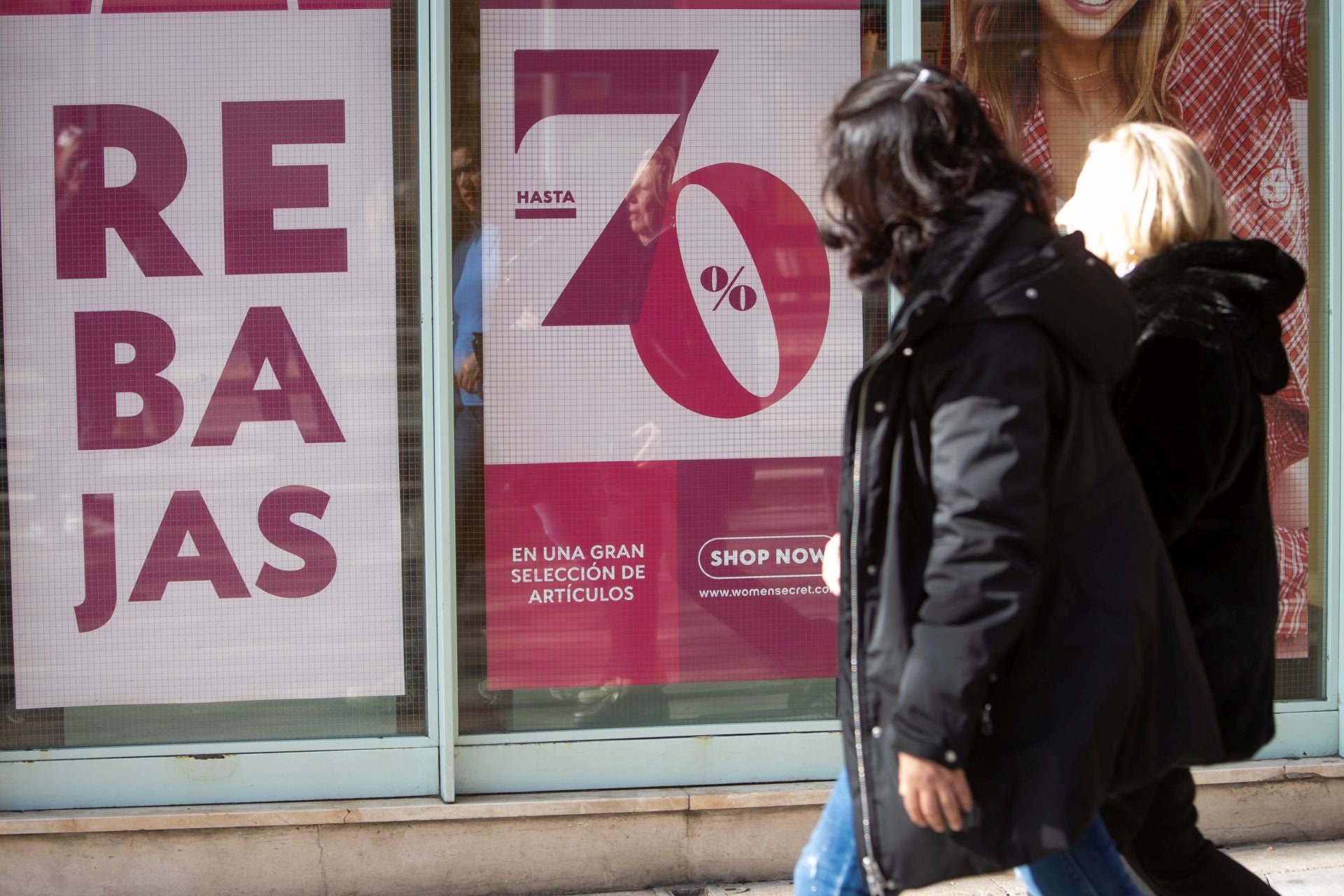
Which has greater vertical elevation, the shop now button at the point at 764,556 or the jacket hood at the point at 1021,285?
the jacket hood at the point at 1021,285

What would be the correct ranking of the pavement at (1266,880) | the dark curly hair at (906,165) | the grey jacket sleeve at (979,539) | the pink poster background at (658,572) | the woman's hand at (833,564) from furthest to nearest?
the pink poster background at (658,572), the pavement at (1266,880), the woman's hand at (833,564), the dark curly hair at (906,165), the grey jacket sleeve at (979,539)

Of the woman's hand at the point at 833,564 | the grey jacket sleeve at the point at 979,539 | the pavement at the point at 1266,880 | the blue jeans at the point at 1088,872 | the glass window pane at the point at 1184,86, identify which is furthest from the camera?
the glass window pane at the point at 1184,86

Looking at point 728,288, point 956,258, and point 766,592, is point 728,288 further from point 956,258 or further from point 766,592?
point 956,258

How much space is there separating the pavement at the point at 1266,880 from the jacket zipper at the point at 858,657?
164 centimetres

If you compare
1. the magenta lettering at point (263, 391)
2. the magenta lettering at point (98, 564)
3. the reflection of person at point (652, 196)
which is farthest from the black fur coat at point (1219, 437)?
the magenta lettering at point (98, 564)

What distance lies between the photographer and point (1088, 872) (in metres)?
2.30

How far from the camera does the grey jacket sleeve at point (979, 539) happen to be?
1.86 meters

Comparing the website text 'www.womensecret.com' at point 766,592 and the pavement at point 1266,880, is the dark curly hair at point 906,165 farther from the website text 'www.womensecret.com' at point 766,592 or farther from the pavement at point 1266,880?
the pavement at point 1266,880

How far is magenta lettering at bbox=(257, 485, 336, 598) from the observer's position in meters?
3.78

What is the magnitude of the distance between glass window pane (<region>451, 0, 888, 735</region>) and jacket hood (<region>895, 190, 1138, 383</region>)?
1908 mm

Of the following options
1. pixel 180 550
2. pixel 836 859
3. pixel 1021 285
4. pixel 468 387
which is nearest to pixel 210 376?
pixel 180 550

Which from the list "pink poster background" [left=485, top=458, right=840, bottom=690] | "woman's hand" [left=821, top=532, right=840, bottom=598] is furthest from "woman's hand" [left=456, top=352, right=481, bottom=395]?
"woman's hand" [left=821, top=532, right=840, bottom=598]

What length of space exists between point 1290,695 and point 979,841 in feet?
8.67

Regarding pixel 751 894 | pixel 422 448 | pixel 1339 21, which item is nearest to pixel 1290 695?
pixel 751 894
